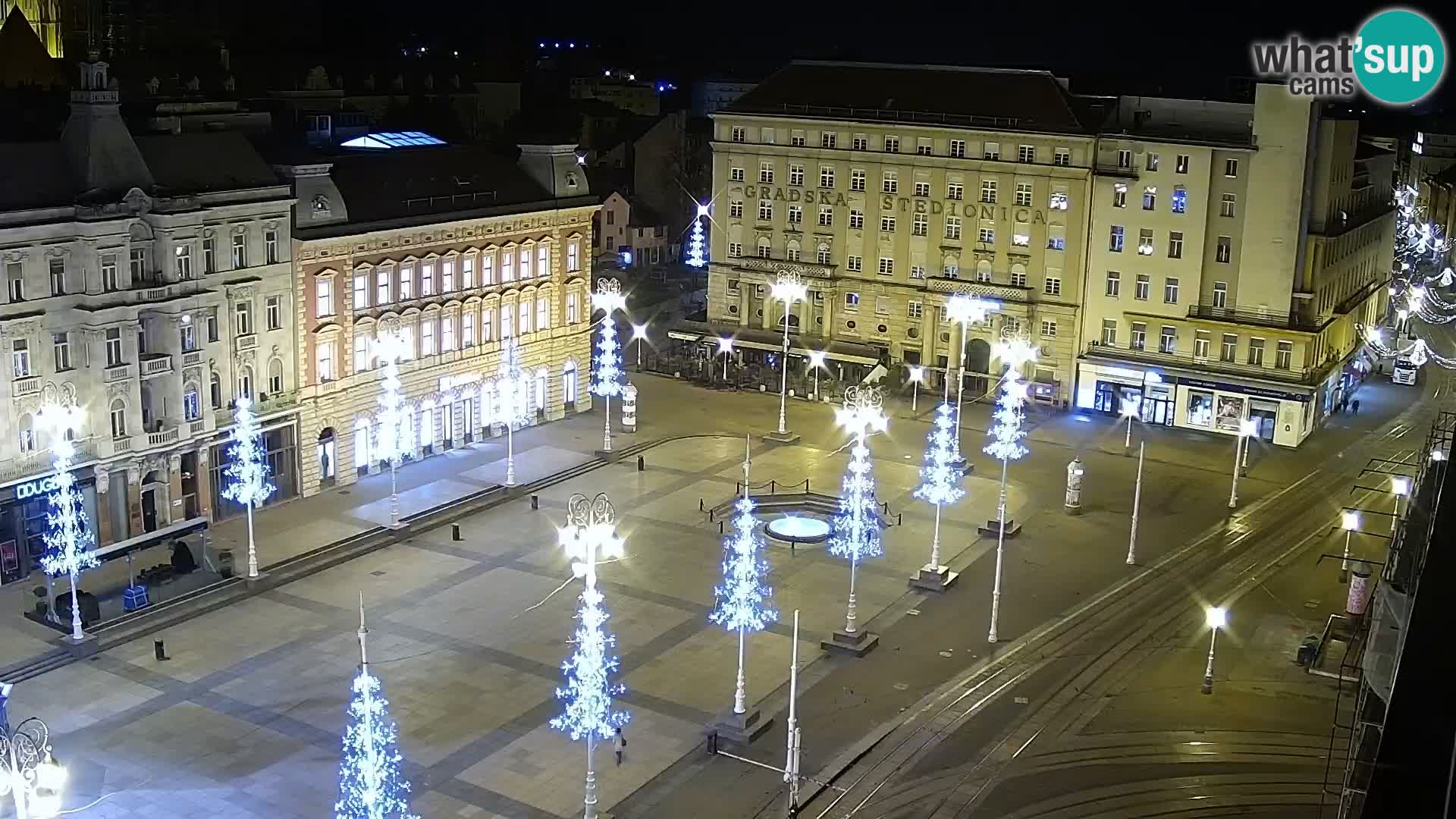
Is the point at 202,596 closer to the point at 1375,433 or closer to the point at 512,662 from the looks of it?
the point at 512,662

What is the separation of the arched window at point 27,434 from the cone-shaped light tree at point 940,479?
34717mm

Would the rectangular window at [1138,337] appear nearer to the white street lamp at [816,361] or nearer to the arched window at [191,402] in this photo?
the white street lamp at [816,361]

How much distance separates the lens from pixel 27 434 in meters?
54.2

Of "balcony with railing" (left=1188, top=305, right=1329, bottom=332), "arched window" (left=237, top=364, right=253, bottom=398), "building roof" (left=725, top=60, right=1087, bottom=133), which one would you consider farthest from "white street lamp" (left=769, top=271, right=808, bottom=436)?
"arched window" (left=237, top=364, right=253, bottom=398)

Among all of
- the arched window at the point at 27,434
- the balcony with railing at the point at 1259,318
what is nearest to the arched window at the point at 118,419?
the arched window at the point at 27,434

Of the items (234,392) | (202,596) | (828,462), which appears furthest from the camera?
(828,462)

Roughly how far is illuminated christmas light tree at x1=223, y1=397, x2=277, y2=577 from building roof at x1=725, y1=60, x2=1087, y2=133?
45.5 m

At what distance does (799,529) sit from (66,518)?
30.5 metres

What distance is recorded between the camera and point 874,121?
298ft

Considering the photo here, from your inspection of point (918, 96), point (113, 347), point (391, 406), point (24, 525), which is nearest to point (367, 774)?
point (24, 525)

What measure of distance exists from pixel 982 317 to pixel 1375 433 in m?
23.8

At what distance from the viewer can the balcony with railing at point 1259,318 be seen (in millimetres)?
80938

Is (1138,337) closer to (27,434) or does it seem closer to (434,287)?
(434,287)

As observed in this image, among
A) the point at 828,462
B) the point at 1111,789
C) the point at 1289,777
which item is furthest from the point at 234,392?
the point at 1289,777
